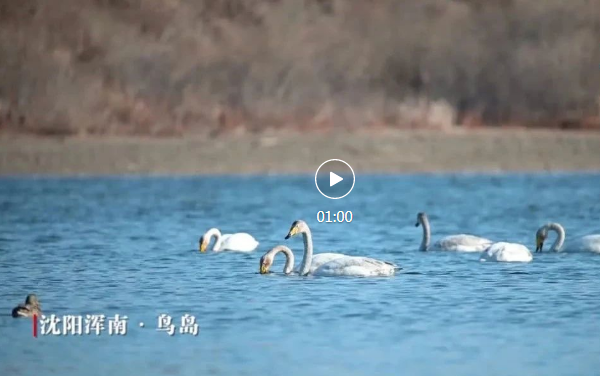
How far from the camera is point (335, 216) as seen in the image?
2878 cm

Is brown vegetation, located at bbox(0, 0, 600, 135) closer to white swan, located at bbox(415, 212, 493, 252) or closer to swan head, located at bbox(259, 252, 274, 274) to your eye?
white swan, located at bbox(415, 212, 493, 252)

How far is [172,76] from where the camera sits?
153 feet

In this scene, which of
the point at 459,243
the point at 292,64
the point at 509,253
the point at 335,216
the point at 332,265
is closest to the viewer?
the point at 332,265

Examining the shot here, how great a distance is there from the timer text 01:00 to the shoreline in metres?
5.45

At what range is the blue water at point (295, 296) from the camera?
12.2 metres

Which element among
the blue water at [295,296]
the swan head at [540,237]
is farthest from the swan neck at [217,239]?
the swan head at [540,237]

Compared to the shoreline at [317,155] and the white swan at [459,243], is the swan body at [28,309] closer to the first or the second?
the white swan at [459,243]

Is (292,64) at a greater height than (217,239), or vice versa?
(292,64)

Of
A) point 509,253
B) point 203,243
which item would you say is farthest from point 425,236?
point 203,243

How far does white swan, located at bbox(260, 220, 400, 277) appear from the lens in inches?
673

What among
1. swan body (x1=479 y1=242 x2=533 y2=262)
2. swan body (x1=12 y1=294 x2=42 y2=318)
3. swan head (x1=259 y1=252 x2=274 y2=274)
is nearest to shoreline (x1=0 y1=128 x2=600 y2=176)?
swan body (x1=479 y1=242 x2=533 y2=262)

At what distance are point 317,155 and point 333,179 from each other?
3.66 metres

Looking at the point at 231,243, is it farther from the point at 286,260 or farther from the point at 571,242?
the point at 571,242

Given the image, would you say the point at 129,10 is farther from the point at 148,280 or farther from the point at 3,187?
the point at 148,280
